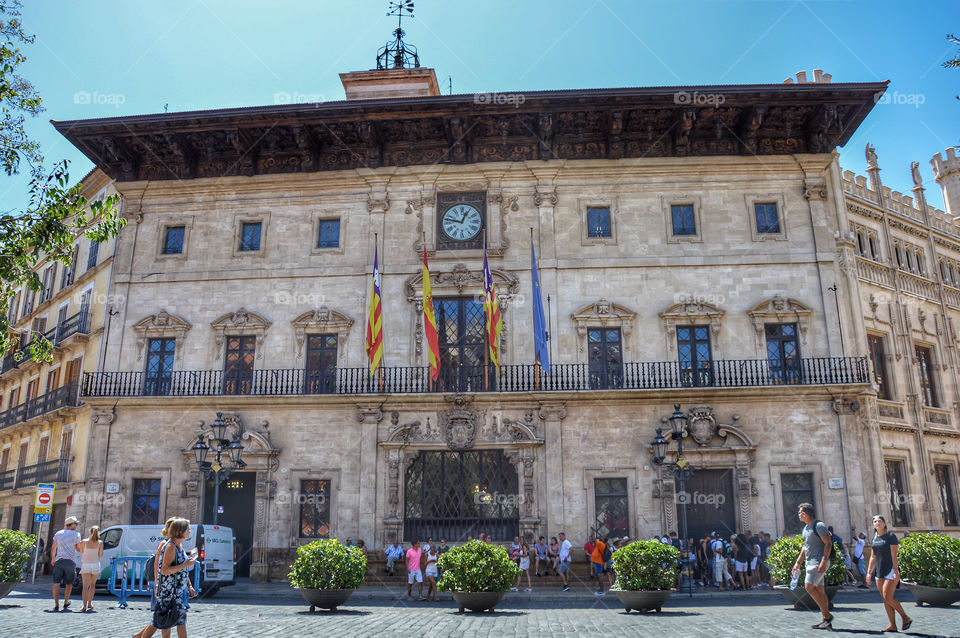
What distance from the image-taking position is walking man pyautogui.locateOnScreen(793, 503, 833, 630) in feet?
34.3

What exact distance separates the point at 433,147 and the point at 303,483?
36.5 feet

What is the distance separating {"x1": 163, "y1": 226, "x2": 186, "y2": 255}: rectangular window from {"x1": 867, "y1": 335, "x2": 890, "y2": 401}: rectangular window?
75.6 feet

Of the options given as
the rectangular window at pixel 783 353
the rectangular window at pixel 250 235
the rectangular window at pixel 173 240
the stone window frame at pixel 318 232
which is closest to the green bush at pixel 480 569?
the rectangular window at pixel 783 353

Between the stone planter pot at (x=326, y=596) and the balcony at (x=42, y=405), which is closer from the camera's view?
the stone planter pot at (x=326, y=596)

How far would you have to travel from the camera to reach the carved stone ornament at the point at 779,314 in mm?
22531

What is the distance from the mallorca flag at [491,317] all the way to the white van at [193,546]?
8.26m

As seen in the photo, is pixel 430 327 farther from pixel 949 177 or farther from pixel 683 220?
pixel 949 177

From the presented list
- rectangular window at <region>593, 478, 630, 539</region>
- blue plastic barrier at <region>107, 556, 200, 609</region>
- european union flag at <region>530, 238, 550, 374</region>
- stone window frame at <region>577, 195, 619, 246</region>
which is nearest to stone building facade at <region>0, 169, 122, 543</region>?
blue plastic barrier at <region>107, 556, 200, 609</region>

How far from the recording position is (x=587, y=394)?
71.1 ft

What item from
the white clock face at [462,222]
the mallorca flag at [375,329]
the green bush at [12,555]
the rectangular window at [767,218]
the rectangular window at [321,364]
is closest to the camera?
the green bush at [12,555]

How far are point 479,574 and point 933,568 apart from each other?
25.4ft

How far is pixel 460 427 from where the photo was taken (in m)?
21.7

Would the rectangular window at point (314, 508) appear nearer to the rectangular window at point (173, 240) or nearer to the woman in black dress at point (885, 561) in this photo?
the rectangular window at point (173, 240)

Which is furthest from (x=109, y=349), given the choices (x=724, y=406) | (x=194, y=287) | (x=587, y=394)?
(x=724, y=406)
